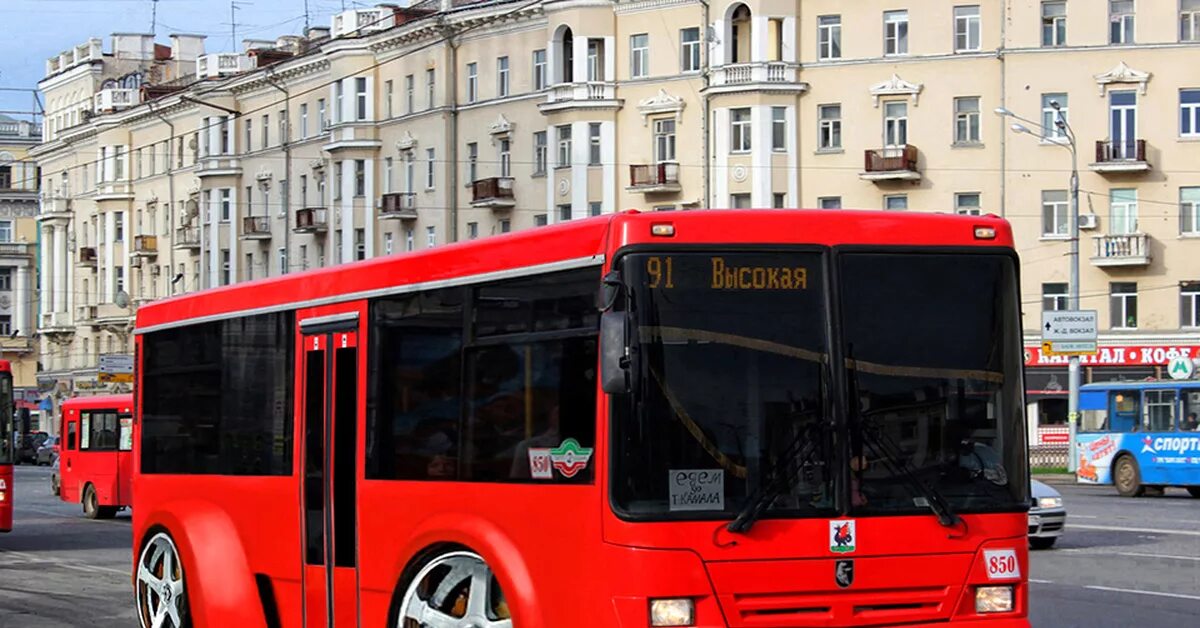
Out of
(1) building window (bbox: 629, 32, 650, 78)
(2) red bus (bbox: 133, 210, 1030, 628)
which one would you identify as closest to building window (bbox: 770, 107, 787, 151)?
(1) building window (bbox: 629, 32, 650, 78)

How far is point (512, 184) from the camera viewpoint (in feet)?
214

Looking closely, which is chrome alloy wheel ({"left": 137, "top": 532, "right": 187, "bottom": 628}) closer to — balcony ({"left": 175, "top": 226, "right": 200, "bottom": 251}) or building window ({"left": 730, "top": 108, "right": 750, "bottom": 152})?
building window ({"left": 730, "top": 108, "right": 750, "bottom": 152})

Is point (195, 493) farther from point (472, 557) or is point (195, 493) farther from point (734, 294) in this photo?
point (734, 294)

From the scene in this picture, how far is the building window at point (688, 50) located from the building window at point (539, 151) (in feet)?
18.9

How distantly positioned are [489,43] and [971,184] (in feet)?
59.7

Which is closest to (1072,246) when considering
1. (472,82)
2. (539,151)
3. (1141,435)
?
(1141,435)

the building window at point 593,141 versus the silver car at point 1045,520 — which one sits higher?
the building window at point 593,141

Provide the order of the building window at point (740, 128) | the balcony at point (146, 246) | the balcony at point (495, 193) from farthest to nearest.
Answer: the balcony at point (146, 246)
the balcony at point (495, 193)
the building window at point (740, 128)

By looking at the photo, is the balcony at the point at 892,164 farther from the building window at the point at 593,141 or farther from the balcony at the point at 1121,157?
the building window at the point at 593,141

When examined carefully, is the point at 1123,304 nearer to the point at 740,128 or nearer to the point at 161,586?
the point at 740,128

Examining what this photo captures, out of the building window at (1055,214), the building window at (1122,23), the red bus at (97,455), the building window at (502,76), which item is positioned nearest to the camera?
the red bus at (97,455)

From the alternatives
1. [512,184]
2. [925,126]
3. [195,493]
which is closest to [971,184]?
[925,126]

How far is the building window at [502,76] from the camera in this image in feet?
216

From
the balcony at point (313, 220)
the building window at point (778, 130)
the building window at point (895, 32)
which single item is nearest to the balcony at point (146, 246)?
the balcony at point (313, 220)
